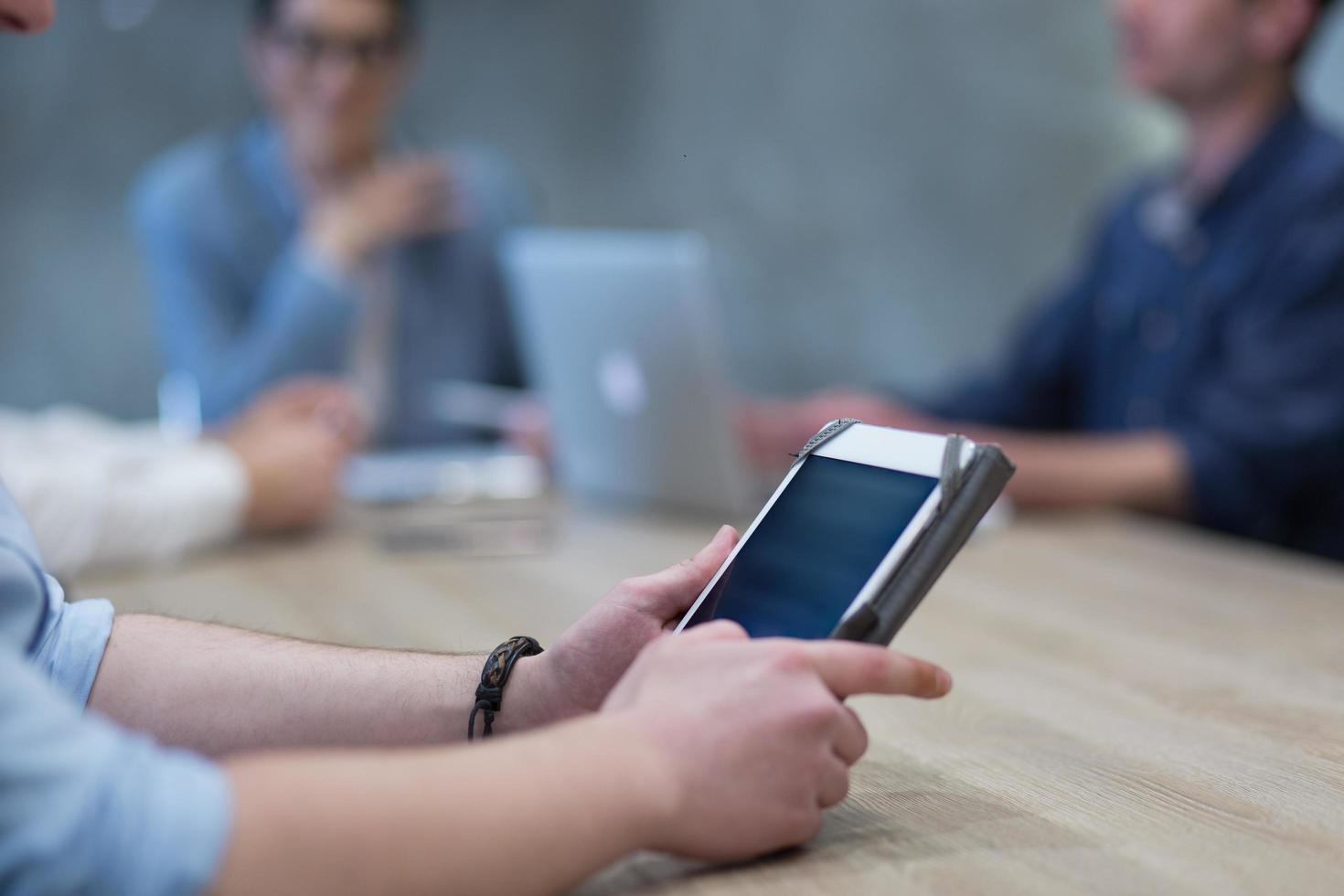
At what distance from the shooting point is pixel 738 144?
3.71 meters

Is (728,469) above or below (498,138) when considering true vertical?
below

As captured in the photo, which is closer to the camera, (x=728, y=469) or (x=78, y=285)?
(x=728, y=469)

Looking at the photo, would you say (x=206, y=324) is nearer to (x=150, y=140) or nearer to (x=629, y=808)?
(x=150, y=140)

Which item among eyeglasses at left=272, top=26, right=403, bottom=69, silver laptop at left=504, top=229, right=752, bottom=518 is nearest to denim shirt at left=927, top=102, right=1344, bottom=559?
silver laptop at left=504, top=229, right=752, bottom=518

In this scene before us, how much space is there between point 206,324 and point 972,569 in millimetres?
1496

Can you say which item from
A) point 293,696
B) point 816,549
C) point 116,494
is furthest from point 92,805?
point 116,494

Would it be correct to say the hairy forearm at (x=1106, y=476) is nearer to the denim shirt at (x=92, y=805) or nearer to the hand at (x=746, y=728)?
the hand at (x=746, y=728)

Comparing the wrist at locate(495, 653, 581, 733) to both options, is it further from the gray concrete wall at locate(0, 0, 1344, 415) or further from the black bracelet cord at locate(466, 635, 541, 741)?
the gray concrete wall at locate(0, 0, 1344, 415)

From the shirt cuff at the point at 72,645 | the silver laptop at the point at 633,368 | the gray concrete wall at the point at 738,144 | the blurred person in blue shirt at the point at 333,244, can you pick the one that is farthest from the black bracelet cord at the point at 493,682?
the gray concrete wall at the point at 738,144

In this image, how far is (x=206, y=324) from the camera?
233cm

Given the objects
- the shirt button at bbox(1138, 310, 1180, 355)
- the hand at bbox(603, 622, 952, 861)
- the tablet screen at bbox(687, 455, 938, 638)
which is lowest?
the hand at bbox(603, 622, 952, 861)

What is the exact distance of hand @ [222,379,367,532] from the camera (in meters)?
1.60

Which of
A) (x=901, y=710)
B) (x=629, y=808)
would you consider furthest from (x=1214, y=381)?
(x=629, y=808)

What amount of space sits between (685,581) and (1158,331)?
160 cm
